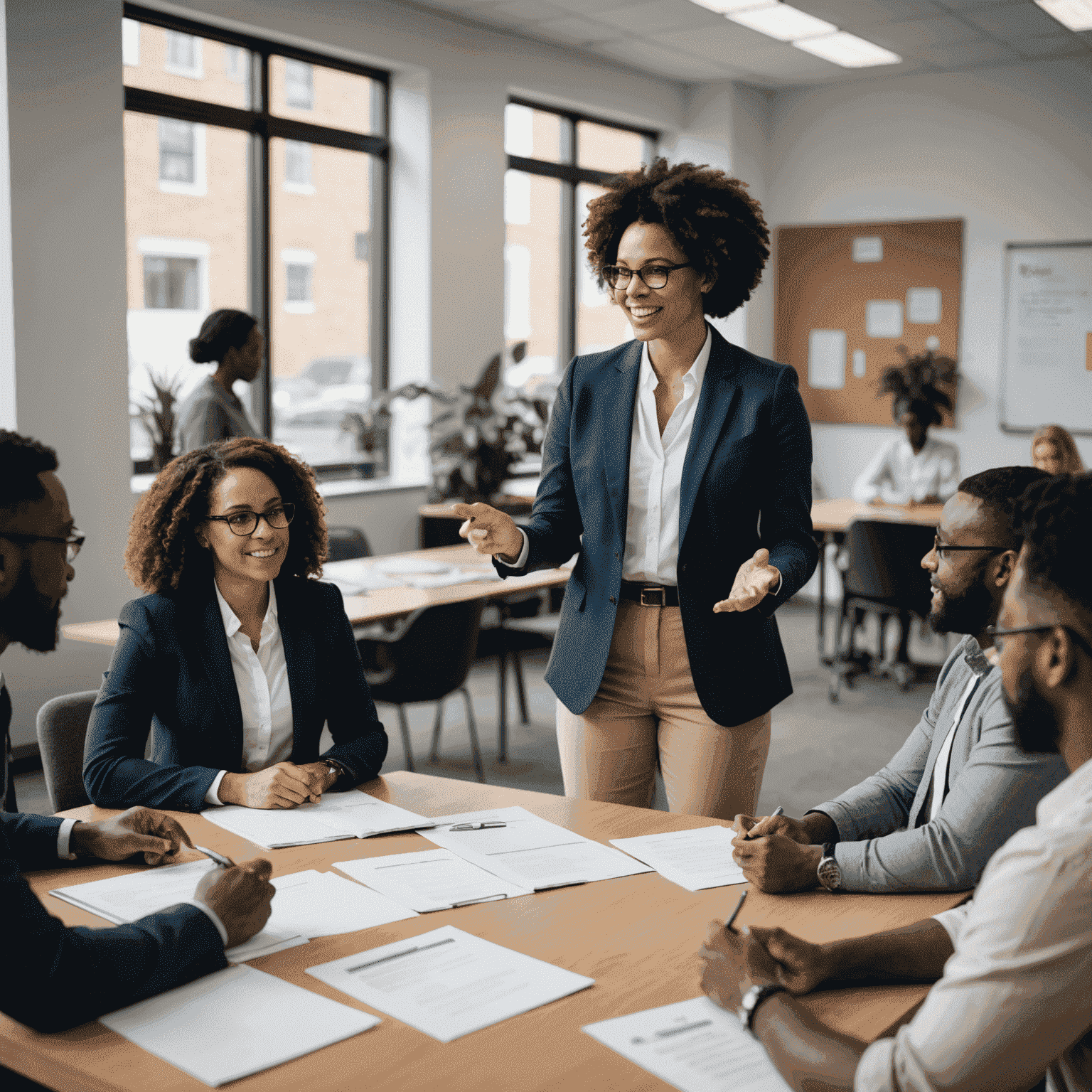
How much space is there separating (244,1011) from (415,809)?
2.35ft

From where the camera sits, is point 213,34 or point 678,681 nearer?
point 678,681

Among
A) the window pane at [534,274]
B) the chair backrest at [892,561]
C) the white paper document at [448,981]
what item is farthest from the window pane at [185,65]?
the white paper document at [448,981]

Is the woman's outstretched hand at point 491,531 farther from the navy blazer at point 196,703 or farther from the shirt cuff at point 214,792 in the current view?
the shirt cuff at point 214,792

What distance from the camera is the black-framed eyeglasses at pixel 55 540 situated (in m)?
1.45

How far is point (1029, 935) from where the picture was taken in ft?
3.29

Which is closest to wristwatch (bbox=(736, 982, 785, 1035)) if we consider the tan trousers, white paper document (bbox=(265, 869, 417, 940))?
white paper document (bbox=(265, 869, 417, 940))

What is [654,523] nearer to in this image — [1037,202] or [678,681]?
[678,681]

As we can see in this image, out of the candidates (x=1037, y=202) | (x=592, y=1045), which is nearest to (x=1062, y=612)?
(x=592, y=1045)

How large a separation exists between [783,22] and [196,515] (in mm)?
5519

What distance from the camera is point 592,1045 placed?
1217mm

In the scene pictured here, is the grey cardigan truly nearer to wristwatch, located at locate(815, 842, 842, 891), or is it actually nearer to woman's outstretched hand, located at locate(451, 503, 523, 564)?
wristwatch, located at locate(815, 842, 842, 891)

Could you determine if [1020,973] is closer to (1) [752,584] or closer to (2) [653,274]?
(1) [752,584]

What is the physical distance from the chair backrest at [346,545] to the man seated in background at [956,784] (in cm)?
360

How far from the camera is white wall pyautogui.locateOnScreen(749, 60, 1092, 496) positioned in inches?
289
